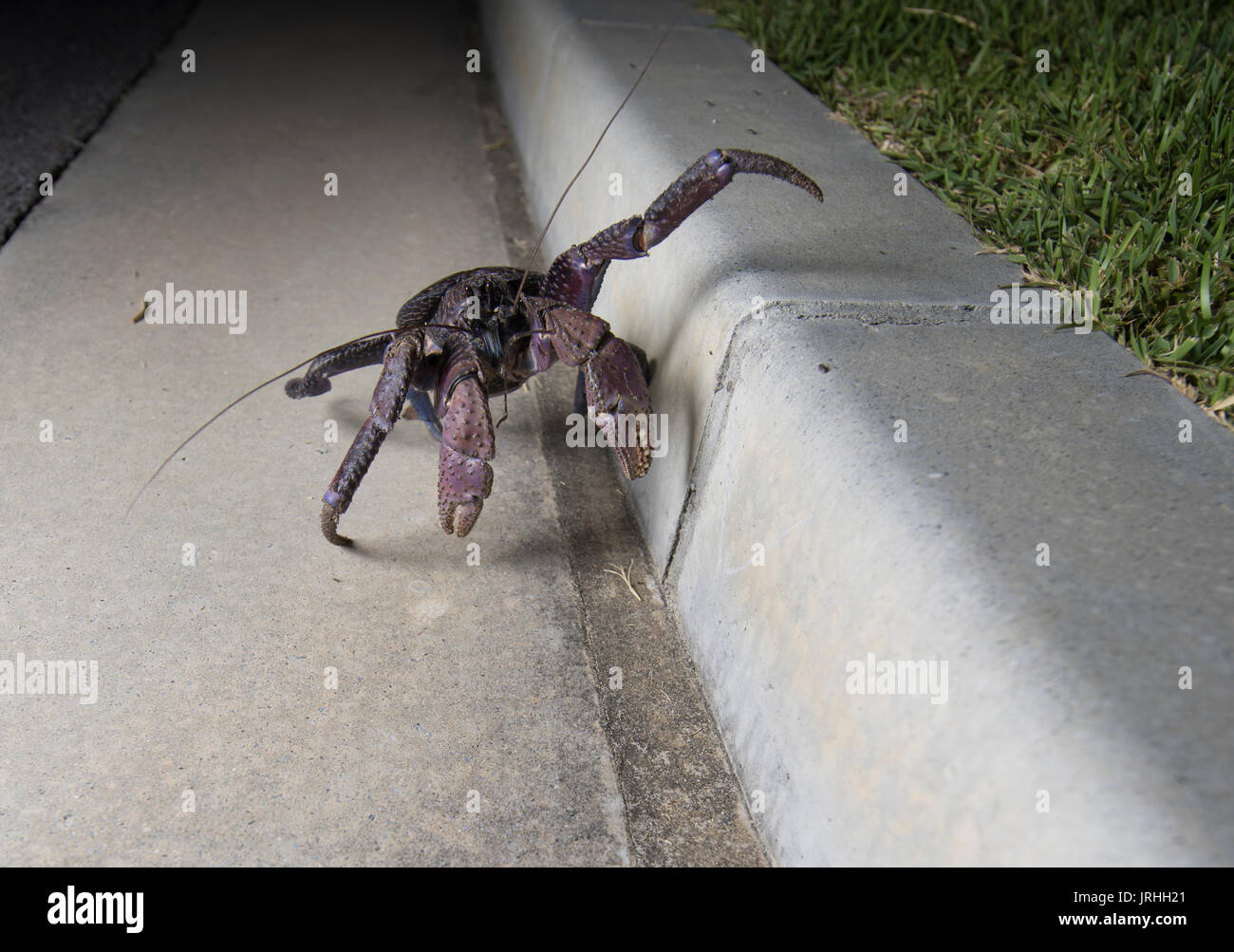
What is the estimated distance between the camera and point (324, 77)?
6.01 m

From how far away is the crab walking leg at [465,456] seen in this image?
7.47 feet

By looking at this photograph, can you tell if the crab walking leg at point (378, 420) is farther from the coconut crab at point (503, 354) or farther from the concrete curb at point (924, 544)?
the concrete curb at point (924, 544)

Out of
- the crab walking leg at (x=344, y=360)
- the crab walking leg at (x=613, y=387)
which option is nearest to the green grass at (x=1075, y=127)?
the crab walking leg at (x=613, y=387)

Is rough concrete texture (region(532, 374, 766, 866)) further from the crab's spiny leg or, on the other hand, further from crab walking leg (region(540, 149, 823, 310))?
crab walking leg (region(540, 149, 823, 310))

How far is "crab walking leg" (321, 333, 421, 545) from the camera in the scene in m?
2.40

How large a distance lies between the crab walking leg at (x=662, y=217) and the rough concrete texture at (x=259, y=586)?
2.31ft

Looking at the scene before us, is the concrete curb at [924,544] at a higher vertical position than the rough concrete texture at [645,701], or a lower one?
higher

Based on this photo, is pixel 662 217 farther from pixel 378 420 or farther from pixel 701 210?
pixel 378 420

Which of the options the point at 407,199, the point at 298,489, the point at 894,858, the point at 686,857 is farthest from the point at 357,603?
the point at 407,199

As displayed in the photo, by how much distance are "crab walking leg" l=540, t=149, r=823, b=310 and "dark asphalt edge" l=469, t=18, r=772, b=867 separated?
2.20ft

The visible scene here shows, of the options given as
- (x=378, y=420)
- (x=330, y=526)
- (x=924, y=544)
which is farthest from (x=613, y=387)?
(x=924, y=544)

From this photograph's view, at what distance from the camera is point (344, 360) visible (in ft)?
9.20

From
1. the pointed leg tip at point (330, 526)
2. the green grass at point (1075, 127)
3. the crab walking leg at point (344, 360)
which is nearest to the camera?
the green grass at point (1075, 127)

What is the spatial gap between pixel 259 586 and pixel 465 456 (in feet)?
2.39
